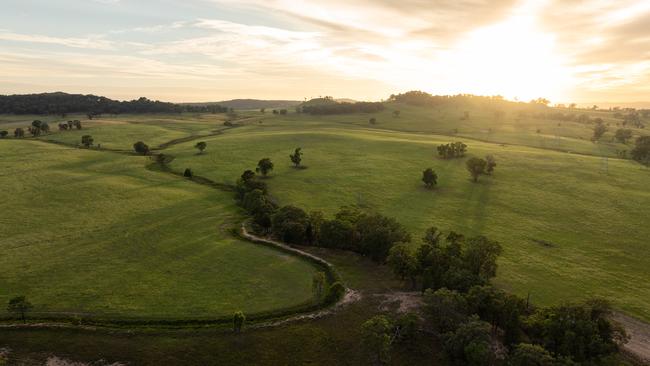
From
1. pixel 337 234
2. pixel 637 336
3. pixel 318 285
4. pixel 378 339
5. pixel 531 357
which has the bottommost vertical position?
pixel 637 336

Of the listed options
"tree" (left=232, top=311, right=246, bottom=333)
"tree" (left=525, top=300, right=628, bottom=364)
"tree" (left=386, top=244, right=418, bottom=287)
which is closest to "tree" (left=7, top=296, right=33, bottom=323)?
"tree" (left=232, top=311, right=246, bottom=333)

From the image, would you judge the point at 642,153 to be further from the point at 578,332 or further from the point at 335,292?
the point at 335,292

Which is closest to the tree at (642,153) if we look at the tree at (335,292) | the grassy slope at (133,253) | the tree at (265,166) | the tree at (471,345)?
the tree at (265,166)

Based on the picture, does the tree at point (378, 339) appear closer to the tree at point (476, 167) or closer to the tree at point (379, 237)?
the tree at point (379, 237)

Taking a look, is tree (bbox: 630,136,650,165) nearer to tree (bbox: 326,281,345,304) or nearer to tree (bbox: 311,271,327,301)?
tree (bbox: 326,281,345,304)

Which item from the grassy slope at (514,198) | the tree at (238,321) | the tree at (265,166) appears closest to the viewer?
the tree at (238,321)

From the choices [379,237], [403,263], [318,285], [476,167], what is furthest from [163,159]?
[403,263]
